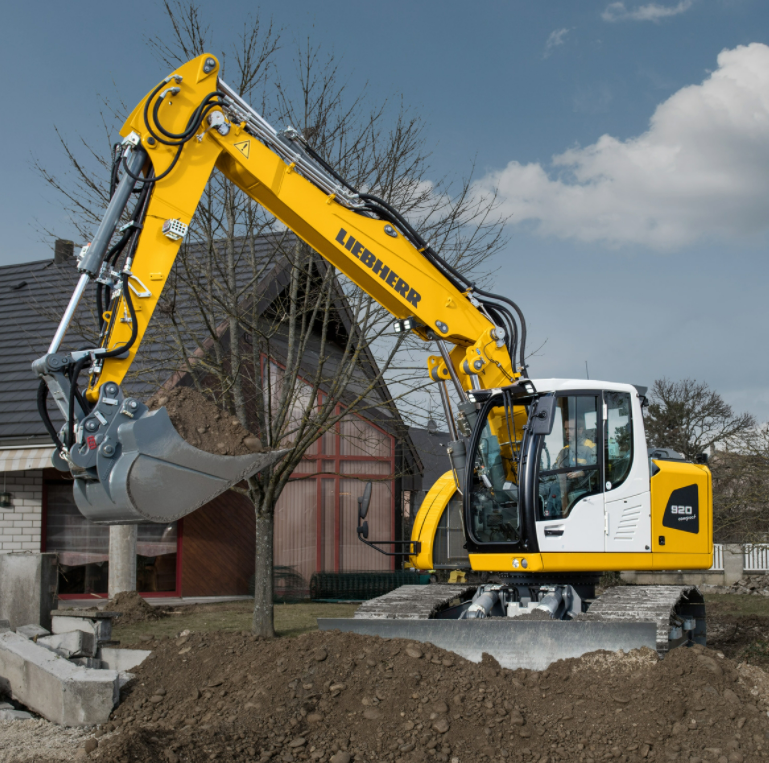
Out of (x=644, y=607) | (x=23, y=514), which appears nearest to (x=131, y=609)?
(x=23, y=514)

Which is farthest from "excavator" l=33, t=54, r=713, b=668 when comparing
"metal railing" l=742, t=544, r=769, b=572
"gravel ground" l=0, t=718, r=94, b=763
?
"metal railing" l=742, t=544, r=769, b=572

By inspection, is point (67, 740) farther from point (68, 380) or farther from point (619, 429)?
point (619, 429)

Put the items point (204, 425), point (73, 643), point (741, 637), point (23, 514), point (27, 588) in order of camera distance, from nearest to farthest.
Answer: point (204, 425) → point (73, 643) → point (27, 588) → point (741, 637) → point (23, 514)

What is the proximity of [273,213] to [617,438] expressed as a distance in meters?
3.54

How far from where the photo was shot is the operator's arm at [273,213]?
19.8 ft

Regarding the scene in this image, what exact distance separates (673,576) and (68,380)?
16.5m

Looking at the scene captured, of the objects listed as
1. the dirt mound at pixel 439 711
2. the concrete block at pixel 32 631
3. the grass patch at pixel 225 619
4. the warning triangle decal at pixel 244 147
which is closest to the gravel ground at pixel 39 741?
the dirt mound at pixel 439 711

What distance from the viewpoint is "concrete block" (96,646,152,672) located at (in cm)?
805

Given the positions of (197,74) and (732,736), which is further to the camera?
(197,74)

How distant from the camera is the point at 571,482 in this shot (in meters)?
7.11

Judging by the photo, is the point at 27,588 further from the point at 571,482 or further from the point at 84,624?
the point at 571,482

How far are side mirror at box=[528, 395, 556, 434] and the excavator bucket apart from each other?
2.85 meters

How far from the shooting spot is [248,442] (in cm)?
575

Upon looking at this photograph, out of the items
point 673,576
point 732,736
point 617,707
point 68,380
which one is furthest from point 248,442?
point 673,576
